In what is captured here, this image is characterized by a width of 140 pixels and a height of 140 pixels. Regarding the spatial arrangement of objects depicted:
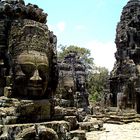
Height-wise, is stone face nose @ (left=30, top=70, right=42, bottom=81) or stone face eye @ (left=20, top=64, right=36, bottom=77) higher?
stone face eye @ (left=20, top=64, right=36, bottom=77)

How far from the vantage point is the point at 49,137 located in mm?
6168

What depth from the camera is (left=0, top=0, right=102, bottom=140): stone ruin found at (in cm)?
651

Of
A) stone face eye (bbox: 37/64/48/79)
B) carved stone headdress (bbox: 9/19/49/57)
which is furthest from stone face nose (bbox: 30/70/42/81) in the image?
carved stone headdress (bbox: 9/19/49/57)

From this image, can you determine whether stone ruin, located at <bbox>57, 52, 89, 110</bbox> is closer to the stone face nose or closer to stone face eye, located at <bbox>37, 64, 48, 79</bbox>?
stone face eye, located at <bbox>37, 64, 48, 79</bbox>

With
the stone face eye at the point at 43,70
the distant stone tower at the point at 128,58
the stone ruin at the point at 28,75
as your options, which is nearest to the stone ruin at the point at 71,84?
the distant stone tower at the point at 128,58

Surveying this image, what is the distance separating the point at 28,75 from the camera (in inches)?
273

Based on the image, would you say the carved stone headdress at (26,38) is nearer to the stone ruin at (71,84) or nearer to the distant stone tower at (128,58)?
the stone ruin at (71,84)

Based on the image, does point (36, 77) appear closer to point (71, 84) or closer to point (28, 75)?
point (28, 75)

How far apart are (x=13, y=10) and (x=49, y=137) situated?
3.22 m

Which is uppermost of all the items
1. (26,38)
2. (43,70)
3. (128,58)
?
(128,58)

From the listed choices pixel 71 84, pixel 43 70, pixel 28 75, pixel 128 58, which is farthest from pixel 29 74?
pixel 128 58

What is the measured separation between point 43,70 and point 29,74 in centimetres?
33

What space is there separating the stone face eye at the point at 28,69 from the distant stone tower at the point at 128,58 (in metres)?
14.0

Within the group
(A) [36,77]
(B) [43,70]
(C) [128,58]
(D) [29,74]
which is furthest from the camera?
(C) [128,58]
